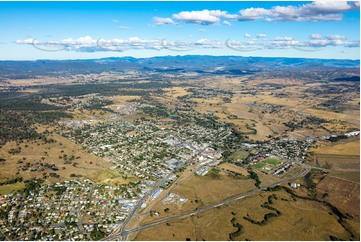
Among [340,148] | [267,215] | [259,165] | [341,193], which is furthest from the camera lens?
[340,148]

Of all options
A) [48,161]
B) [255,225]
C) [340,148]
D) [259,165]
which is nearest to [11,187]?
[48,161]

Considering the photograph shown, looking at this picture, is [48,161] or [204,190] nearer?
[204,190]

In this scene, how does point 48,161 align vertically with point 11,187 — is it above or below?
above

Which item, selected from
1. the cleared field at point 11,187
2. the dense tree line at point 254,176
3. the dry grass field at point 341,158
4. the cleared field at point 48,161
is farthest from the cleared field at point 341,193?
the cleared field at point 11,187

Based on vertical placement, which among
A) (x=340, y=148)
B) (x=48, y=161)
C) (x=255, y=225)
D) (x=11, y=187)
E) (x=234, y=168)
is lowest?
(x=255, y=225)

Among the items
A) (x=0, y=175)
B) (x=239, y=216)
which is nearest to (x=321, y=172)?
(x=239, y=216)

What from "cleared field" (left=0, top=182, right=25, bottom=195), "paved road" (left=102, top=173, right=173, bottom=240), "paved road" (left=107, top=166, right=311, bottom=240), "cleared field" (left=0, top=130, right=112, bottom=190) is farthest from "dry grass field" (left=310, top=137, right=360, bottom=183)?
"cleared field" (left=0, top=182, right=25, bottom=195)

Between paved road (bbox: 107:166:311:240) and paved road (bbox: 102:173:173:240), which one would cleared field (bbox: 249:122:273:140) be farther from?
paved road (bbox: 102:173:173:240)

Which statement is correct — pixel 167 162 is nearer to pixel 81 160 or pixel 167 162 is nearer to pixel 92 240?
pixel 81 160

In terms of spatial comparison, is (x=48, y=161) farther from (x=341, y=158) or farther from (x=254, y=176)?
(x=341, y=158)

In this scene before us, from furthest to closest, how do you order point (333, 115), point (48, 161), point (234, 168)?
point (333, 115)
point (48, 161)
point (234, 168)
